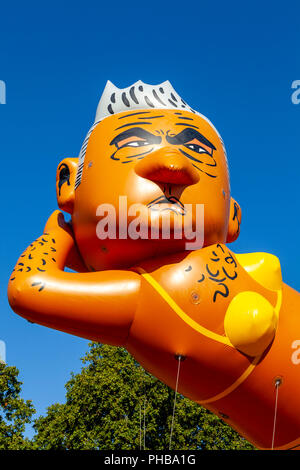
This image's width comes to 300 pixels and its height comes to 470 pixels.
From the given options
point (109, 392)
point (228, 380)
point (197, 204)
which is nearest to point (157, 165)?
point (197, 204)

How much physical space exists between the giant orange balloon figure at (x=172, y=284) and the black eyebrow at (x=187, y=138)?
0.7 inches

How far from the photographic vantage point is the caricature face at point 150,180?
657cm

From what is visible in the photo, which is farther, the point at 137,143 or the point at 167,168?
the point at 137,143

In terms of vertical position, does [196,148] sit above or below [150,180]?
above

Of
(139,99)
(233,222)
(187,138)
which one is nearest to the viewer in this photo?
(187,138)

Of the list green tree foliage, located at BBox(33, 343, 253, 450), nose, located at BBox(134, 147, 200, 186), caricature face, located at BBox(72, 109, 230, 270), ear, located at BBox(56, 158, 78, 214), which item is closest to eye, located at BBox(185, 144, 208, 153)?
caricature face, located at BBox(72, 109, 230, 270)

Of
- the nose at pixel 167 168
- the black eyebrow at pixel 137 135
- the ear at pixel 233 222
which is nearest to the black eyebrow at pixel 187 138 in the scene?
the black eyebrow at pixel 137 135

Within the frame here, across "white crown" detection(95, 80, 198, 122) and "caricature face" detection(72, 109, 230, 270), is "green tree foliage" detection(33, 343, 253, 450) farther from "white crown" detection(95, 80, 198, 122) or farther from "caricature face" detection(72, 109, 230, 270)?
"white crown" detection(95, 80, 198, 122)

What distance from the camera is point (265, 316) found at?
640 centimetres

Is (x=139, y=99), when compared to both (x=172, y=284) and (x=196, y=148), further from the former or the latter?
(x=172, y=284)

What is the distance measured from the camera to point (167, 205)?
21.6 feet

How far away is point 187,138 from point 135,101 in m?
1.11

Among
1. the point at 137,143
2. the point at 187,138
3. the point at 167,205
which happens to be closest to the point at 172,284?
the point at 167,205

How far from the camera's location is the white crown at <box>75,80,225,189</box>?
7.62 meters
